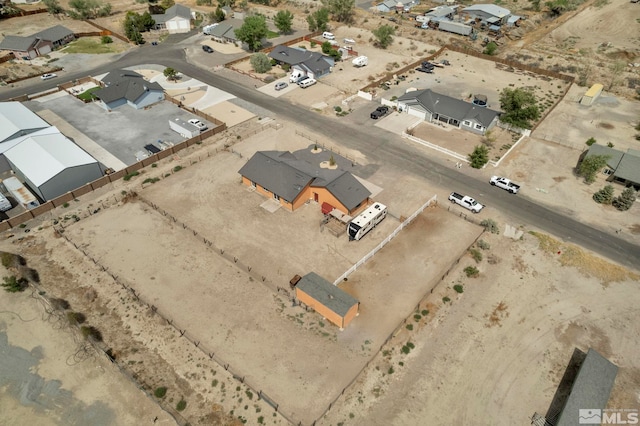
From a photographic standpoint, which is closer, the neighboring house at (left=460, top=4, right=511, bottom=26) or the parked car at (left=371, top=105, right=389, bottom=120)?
the parked car at (left=371, top=105, right=389, bottom=120)

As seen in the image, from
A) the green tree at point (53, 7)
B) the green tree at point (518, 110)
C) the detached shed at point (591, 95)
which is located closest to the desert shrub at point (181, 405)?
the green tree at point (518, 110)

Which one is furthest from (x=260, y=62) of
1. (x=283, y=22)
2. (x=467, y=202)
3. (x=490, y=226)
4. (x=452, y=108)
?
(x=490, y=226)

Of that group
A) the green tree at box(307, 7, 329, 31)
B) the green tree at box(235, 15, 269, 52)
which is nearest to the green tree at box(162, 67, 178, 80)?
the green tree at box(235, 15, 269, 52)

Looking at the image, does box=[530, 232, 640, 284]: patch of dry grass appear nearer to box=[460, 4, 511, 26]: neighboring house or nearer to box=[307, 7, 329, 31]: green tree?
box=[307, 7, 329, 31]: green tree

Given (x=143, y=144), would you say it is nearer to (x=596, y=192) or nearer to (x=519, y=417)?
(x=519, y=417)

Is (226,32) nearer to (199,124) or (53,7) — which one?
(199,124)

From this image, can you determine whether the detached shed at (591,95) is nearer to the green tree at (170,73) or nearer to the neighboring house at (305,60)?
the neighboring house at (305,60)
